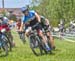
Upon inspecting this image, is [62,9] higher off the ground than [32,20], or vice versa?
[62,9]

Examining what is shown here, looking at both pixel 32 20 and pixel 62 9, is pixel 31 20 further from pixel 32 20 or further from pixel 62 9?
pixel 62 9

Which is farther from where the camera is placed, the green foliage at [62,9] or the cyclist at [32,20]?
the green foliage at [62,9]

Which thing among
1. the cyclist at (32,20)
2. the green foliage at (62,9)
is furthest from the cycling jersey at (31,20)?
the green foliage at (62,9)

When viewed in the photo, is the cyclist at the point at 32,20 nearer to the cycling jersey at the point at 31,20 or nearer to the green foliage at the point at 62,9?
the cycling jersey at the point at 31,20

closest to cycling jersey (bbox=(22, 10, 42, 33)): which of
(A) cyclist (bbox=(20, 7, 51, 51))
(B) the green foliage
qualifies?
(A) cyclist (bbox=(20, 7, 51, 51))

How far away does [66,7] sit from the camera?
36.9 metres

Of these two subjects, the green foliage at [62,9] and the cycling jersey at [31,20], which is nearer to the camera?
the cycling jersey at [31,20]

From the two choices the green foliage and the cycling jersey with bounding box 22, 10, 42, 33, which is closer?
the cycling jersey with bounding box 22, 10, 42, 33

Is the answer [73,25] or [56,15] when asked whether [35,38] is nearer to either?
[56,15]

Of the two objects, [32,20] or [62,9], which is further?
[62,9]

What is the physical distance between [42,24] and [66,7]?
22.8m

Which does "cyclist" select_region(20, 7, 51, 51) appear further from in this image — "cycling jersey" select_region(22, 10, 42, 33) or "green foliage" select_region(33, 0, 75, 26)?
"green foliage" select_region(33, 0, 75, 26)

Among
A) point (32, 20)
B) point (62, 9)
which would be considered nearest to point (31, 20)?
point (32, 20)

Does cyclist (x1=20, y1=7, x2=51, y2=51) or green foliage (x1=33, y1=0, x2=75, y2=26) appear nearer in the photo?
cyclist (x1=20, y1=7, x2=51, y2=51)
